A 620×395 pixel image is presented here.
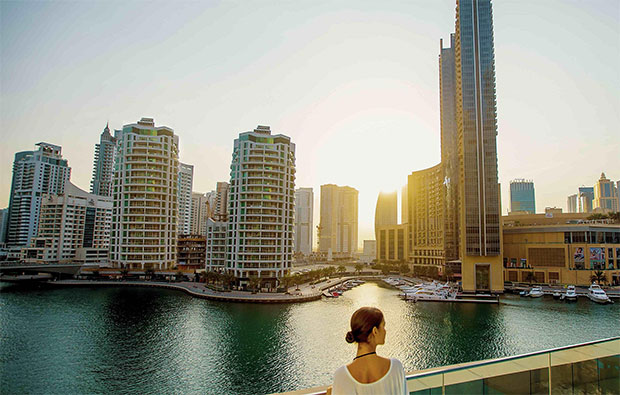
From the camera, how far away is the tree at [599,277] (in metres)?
56.6

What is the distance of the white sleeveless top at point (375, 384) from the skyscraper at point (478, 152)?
61.1m

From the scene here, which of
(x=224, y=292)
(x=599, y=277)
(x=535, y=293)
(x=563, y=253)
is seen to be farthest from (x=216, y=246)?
(x=599, y=277)

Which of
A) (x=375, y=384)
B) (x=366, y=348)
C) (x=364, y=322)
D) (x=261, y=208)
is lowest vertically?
(x=375, y=384)

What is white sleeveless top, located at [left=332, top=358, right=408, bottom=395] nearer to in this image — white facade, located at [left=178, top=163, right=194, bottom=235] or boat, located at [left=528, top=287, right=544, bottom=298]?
boat, located at [left=528, top=287, right=544, bottom=298]

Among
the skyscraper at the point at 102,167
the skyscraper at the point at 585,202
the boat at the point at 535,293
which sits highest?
the skyscraper at the point at 102,167

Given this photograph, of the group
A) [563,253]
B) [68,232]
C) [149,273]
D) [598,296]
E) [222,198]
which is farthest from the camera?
[222,198]

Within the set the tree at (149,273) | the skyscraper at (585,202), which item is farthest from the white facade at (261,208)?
the skyscraper at (585,202)

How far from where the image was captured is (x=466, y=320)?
38375mm

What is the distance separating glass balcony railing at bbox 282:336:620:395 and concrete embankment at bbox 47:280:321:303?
41.8 meters

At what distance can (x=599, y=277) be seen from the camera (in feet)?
185

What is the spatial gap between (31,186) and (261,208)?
9153cm

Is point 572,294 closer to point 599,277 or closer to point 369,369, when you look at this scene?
point 599,277

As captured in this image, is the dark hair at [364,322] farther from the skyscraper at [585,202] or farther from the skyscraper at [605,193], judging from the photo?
the skyscraper at [585,202]

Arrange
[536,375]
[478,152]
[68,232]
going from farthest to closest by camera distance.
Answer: [68,232]
[478,152]
[536,375]
